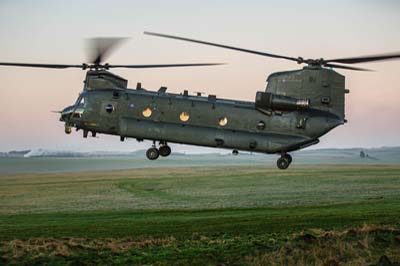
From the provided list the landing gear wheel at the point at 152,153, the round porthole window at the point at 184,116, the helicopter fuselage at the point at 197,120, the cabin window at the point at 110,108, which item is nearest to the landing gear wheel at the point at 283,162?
the helicopter fuselage at the point at 197,120

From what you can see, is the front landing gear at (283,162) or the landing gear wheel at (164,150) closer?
the front landing gear at (283,162)

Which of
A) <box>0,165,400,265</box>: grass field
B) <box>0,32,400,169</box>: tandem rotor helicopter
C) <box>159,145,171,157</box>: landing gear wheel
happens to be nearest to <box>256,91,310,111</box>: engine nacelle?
<box>0,32,400,169</box>: tandem rotor helicopter

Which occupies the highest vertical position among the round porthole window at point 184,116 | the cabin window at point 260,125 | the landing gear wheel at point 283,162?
the round porthole window at point 184,116

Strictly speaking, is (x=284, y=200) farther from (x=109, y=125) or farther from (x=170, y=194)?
(x=109, y=125)

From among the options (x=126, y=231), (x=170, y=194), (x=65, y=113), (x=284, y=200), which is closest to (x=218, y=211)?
(x=284, y=200)

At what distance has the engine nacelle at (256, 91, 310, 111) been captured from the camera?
24844mm

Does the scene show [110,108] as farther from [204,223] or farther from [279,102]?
[204,223]

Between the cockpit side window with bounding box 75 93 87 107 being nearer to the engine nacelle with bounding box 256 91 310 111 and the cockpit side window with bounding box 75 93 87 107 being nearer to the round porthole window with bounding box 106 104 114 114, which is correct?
the round porthole window with bounding box 106 104 114 114

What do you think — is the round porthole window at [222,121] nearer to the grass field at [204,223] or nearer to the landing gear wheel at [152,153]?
the landing gear wheel at [152,153]

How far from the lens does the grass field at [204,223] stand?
39.7 meters

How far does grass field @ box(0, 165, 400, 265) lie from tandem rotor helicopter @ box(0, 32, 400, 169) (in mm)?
11945

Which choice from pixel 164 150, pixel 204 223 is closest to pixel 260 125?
pixel 164 150

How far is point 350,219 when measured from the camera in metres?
60.6

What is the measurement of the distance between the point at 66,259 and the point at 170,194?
68.2 meters
